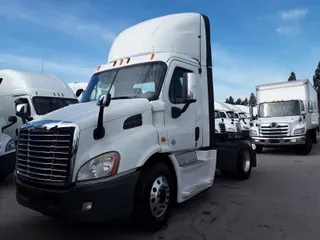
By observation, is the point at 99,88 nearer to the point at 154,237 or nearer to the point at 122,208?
the point at 122,208

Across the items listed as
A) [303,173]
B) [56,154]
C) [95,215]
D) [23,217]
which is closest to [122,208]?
[95,215]

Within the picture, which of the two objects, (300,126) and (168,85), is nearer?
(168,85)

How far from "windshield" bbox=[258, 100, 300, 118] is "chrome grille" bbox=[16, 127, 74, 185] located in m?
11.6

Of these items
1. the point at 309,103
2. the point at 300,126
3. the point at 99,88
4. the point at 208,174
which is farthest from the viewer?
the point at 309,103

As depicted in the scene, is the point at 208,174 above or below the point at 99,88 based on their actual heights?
below

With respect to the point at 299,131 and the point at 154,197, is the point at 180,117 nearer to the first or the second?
the point at 154,197

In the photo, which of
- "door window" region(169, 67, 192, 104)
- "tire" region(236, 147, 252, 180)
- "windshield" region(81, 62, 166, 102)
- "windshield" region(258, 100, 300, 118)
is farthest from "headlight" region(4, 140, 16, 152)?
"windshield" region(258, 100, 300, 118)

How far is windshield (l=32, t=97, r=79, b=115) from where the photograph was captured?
977cm

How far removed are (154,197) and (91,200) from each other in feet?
3.17

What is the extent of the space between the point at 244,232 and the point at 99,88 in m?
3.17

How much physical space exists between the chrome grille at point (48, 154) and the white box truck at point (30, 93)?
6147mm

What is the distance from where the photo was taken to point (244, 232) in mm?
4203

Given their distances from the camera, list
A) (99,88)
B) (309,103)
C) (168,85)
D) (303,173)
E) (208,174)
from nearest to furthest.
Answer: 1. (168,85)
2. (99,88)
3. (208,174)
4. (303,173)
5. (309,103)

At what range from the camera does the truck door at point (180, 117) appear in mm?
4582
